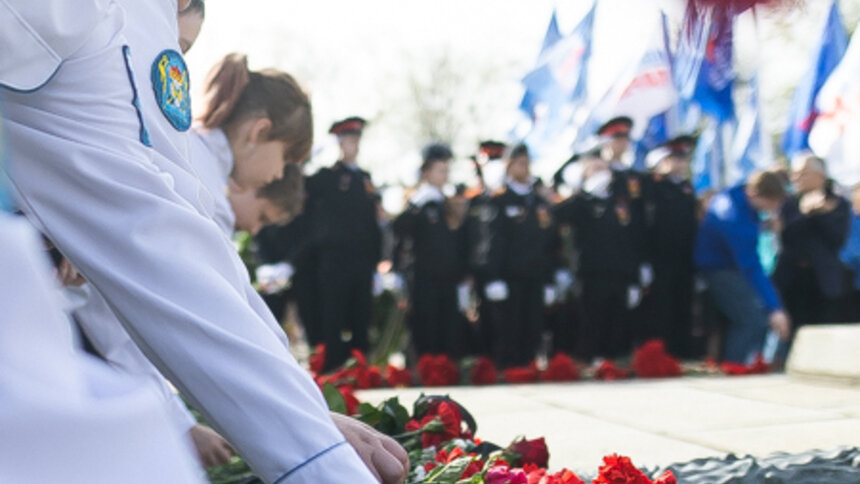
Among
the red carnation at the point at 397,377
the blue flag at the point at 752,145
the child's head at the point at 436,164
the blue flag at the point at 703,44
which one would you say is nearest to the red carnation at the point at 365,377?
the red carnation at the point at 397,377

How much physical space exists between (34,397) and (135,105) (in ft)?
2.35

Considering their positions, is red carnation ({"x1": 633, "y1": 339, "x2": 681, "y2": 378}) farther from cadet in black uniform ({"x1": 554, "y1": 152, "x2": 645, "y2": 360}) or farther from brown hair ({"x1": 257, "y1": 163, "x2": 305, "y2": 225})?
brown hair ({"x1": 257, "y1": 163, "x2": 305, "y2": 225})

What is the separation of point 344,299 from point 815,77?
15.4ft

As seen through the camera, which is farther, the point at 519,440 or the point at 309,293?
the point at 309,293

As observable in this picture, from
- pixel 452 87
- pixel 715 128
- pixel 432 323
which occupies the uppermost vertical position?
pixel 452 87

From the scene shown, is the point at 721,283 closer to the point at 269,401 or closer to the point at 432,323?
the point at 432,323

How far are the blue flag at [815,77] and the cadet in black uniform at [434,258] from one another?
3244mm

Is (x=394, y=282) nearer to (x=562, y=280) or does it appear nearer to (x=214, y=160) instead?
(x=562, y=280)

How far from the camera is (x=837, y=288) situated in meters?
7.64

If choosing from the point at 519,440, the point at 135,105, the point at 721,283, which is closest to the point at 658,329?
the point at 721,283

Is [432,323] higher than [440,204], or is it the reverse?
[440,204]

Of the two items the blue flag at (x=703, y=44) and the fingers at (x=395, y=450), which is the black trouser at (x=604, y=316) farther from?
the fingers at (x=395, y=450)

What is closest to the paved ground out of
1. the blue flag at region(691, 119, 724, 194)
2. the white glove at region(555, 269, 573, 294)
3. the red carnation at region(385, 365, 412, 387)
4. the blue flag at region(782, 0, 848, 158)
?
the red carnation at region(385, 365, 412, 387)

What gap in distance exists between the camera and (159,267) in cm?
115
